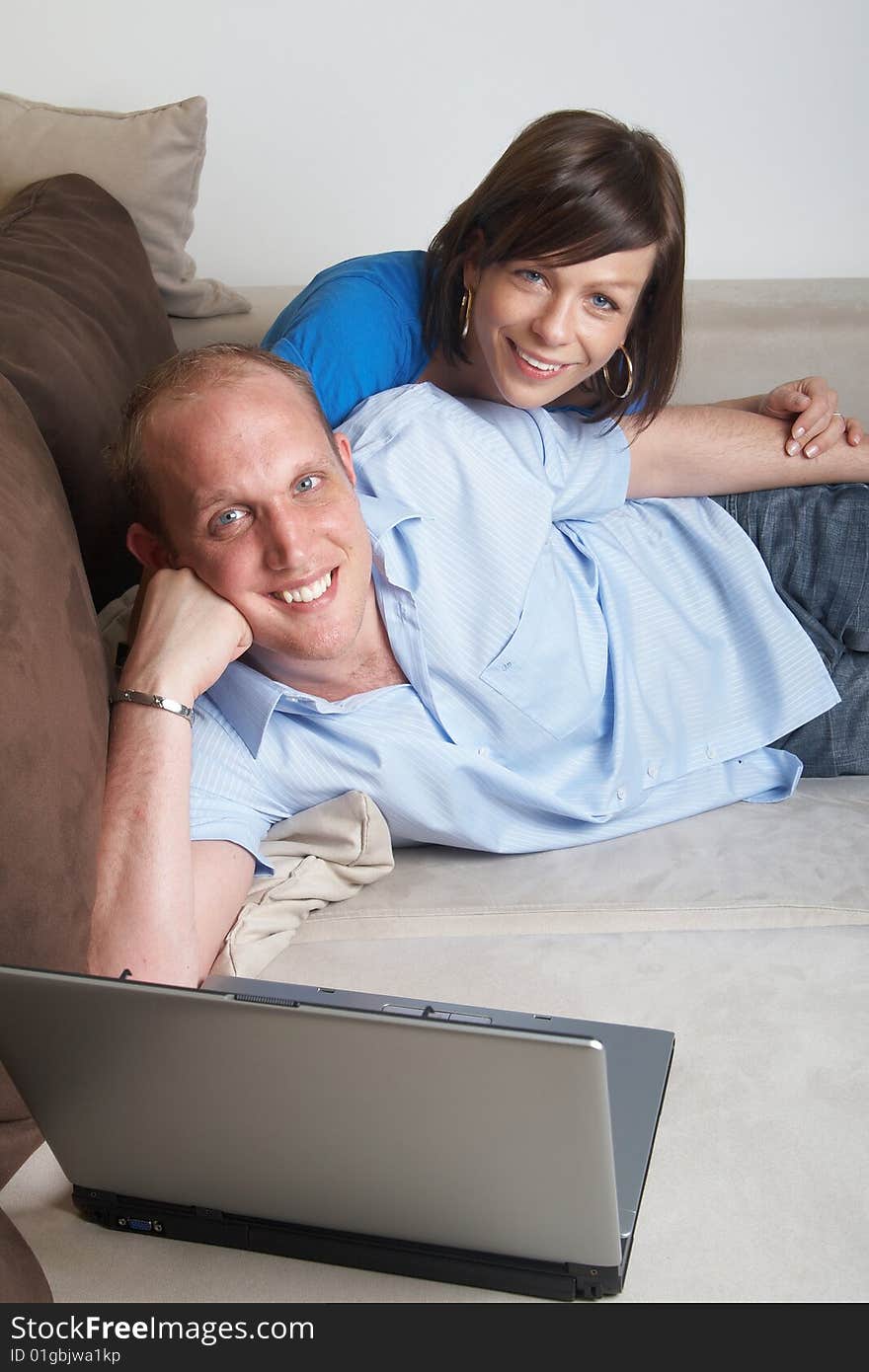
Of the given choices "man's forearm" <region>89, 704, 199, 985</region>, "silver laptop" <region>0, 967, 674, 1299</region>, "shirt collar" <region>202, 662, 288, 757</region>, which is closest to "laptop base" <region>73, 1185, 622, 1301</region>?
"silver laptop" <region>0, 967, 674, 1299</region>

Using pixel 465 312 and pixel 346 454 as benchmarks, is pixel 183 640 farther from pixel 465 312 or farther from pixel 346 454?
pixel 465 312

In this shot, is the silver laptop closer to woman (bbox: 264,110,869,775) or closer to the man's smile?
the man's smile

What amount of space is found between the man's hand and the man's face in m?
0.02

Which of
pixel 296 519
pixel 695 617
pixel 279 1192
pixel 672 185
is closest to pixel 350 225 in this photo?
pixel 672 185

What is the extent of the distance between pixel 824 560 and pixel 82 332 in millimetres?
1045

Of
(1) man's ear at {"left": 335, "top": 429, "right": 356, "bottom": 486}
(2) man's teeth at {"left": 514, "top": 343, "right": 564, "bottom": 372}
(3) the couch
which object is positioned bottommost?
(3) the couch

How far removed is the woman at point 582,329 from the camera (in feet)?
5.12

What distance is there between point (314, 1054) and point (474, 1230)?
0.73 feet

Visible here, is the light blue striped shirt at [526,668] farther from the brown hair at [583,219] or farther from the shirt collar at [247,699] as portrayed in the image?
the brown hair at [583,219]

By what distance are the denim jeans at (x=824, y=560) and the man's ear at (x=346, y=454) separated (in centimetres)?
63

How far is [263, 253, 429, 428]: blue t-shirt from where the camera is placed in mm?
1613

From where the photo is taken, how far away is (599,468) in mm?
1724

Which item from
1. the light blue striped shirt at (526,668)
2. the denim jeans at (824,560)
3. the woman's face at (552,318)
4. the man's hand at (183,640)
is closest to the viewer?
the man's hand at (183,640)

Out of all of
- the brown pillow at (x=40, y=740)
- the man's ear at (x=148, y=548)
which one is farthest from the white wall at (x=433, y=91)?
the brown pillow at (x=40, y=740)
